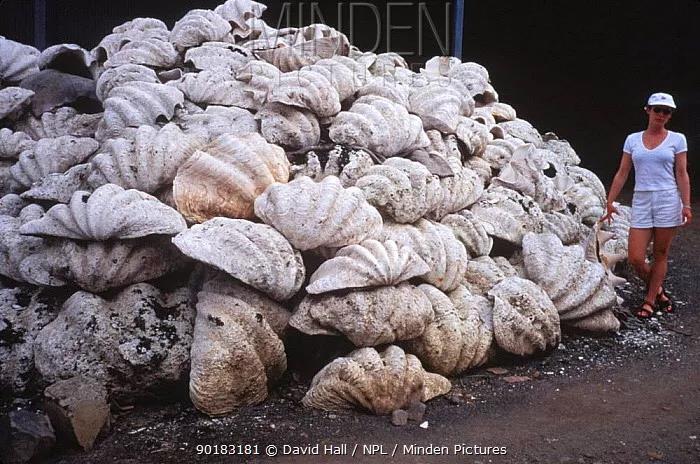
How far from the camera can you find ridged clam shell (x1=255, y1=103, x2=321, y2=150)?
4184 mm

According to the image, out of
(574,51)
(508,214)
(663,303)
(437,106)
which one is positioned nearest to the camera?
(508,214)

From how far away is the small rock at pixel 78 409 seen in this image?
2766 millimetres

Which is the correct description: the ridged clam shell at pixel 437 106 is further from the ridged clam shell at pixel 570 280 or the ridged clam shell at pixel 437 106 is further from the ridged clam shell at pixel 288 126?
the ridged clam shell at pixel 570 280

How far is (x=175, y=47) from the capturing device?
17.6 feet

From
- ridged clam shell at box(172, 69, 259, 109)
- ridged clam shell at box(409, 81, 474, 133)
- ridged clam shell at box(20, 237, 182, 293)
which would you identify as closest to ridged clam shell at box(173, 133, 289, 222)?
ridged clam shell at box(20, 237, 182, 293)

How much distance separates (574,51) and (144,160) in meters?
9.10

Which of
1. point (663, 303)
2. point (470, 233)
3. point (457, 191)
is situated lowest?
point (663, 303)

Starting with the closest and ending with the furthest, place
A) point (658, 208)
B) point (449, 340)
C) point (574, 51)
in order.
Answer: point (449, 340) → point (658, 208) → point (574, 51)

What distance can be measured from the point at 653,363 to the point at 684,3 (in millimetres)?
→ 8224

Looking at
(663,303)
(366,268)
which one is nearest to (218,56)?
(366,268)

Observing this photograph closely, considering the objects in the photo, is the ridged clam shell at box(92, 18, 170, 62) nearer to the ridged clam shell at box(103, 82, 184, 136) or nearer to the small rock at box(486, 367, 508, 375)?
the ridged clam shell at box(103, 82, 184, 136)

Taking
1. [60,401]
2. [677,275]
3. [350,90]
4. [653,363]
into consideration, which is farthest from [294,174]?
[677,275]

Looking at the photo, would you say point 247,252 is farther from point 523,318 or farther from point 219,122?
point 523,318

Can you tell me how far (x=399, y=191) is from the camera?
3.86 metres
